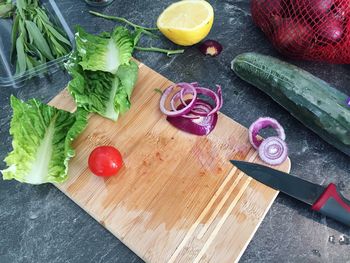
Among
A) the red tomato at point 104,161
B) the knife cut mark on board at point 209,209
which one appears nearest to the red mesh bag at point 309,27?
the knife cut mark on board at point 209,209

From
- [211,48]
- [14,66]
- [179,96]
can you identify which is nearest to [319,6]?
[211,48]

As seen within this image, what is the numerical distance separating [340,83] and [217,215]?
0.77 meters

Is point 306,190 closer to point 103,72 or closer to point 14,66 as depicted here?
point 103,72

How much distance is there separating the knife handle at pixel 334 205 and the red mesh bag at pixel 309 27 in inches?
21.7

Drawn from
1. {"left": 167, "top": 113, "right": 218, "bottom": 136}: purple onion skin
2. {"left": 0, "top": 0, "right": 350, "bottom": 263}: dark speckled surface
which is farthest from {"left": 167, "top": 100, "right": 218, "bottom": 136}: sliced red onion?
{"left": 0, "top": 0, "right": 350, "bottom": 263}: dark speckled surface

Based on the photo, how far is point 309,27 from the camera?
5.41ft

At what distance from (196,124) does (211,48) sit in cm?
41

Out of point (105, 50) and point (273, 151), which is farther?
point (105, 50)

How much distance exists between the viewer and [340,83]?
1.80 meters

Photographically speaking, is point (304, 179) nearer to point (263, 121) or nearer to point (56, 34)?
point (263, 121)

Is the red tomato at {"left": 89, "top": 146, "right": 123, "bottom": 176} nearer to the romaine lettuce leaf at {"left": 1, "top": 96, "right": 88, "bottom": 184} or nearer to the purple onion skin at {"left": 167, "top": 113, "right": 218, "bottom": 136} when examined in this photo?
the romaine lettuce leaf at {"left": 1, "top": 96, "right": 88, "bottom": 184}

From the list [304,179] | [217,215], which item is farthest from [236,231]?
[304,179]

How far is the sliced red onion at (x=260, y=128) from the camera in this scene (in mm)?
1588

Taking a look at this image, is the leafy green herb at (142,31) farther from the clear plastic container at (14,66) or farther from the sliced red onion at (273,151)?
the sliced red onion at (273,151)
